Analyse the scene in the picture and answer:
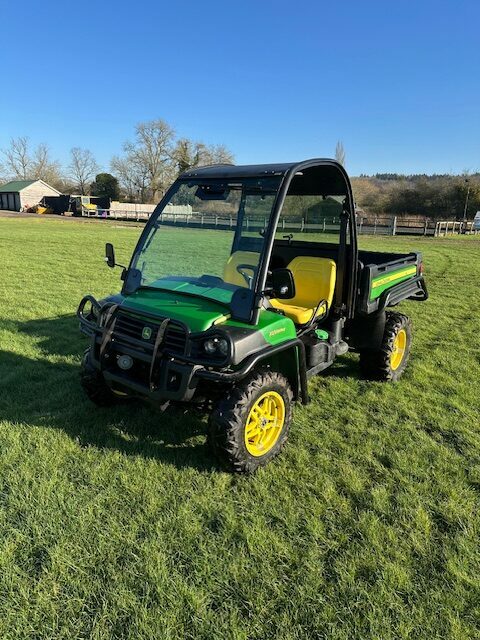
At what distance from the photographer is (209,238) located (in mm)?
3783

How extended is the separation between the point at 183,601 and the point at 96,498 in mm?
924

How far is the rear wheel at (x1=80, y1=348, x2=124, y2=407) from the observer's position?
11.7ft

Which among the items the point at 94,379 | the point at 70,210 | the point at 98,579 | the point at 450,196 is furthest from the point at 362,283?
the point at 70,210

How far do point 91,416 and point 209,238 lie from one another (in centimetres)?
181

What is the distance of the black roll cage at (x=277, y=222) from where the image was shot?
A: 3.15 m

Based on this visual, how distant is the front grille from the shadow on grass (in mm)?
576

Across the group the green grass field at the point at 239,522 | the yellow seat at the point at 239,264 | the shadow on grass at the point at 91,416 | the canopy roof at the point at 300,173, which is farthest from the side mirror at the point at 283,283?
the green grass field at the point at 239,522

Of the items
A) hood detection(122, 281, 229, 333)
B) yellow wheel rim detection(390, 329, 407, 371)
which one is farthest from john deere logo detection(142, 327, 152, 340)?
yellow wheel rim detection(390, 329, 407, 371)

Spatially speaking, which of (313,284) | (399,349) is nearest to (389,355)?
(399,349)

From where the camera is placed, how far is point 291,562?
2.36 m

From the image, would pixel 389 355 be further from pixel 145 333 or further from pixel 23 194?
pixel 23 194

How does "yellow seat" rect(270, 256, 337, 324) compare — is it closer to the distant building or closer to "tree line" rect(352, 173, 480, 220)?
"tree line" rect(352, 173, 480, 220)

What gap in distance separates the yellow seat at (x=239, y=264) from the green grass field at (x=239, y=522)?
4.17ft

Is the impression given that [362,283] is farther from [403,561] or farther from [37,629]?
[37,629]
